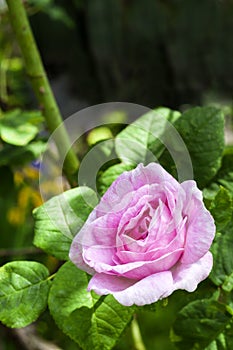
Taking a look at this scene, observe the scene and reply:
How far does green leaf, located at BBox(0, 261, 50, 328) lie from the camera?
0.52 metres

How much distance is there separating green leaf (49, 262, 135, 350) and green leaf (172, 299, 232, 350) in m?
0.09

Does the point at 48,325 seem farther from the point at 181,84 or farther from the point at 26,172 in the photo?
the point at 181,84

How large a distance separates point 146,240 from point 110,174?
0.51 ft

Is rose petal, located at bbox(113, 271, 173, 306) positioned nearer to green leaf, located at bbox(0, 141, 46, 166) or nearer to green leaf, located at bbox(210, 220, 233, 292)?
green leaf, located at bbox(210, 220, 233, 292)

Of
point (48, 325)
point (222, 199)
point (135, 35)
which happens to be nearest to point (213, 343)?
point (222, 199)

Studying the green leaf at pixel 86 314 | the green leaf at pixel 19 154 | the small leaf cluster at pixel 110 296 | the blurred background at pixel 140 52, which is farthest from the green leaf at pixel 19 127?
the blurred background at pixel 140 52

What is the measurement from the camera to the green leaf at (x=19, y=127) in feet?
2.53

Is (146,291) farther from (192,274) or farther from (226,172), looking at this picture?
(226,172)

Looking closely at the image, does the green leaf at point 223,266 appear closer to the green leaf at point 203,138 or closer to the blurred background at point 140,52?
the green leaf at point 203,138

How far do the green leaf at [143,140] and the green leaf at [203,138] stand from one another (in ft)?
0.08

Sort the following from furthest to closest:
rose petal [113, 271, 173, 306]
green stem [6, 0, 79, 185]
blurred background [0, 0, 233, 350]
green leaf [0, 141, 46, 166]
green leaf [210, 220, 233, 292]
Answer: blurred background [0, 0, 233, 350] < green leaf [0, 141, 46, 166] < green stem [6, 0, 79, 185] < green leaf [210, 220, 233, 292] < rose petal [113, 271, 173, 306]

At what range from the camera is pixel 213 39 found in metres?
2.76

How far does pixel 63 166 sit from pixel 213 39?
7.03ft

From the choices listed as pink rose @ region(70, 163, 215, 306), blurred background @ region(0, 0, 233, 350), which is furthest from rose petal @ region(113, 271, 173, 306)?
blurred background @ region(0, 0, 233, 350)
